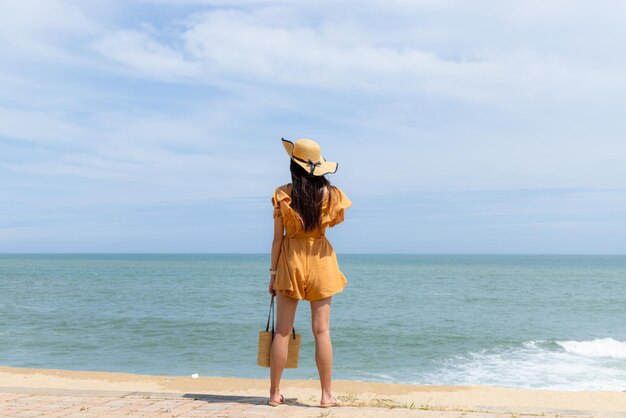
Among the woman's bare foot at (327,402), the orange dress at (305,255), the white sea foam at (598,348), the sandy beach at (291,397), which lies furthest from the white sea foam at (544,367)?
the orange dress at (305,255)

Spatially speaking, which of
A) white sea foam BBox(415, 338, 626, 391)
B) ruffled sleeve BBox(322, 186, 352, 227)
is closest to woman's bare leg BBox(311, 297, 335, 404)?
ruffled sleeve BBox(322, 186, 352, 227)

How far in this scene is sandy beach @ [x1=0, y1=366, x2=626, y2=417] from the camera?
16.6 ft

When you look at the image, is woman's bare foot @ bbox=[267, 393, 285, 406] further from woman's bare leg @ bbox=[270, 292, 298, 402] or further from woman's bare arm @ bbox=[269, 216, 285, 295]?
woman's bare arm @ bbox=[269, 216, 285, 295]

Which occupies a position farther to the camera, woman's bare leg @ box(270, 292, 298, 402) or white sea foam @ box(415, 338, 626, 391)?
white sea foam @ box(415, 338, 626, 391)

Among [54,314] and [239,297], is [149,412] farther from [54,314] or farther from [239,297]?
[239,297]

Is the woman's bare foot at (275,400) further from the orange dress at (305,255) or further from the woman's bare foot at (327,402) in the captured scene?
the orange dress at (305,255)

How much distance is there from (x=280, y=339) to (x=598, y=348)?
1259 centimetres

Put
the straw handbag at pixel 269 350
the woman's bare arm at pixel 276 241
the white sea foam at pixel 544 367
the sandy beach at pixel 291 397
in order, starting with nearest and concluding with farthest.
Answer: the sandy beach at pixel 291 397, the woman's bare arm at pixel 276 241, the straw handbag at pixel 269 350, the white sea foam at pixel 544 367

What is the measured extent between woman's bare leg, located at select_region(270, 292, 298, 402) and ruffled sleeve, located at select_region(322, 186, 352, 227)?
69cm

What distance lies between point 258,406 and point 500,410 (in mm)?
1916

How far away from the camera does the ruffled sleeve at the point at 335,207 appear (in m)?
5.19

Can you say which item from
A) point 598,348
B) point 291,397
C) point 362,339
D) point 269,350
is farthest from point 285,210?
point 598,348

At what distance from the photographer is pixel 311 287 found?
5.19 metres

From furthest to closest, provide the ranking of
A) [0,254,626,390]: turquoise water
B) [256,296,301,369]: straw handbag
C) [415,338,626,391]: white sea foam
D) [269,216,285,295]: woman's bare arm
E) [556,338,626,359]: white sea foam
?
[556,338,626,359]: white sea foam
[0,254,626,390]: turquoise water
[415,338,626,391]: white sea foam
[256,296,301,369]: straw handbag
[269,216,285,295]: woman's bare arm
